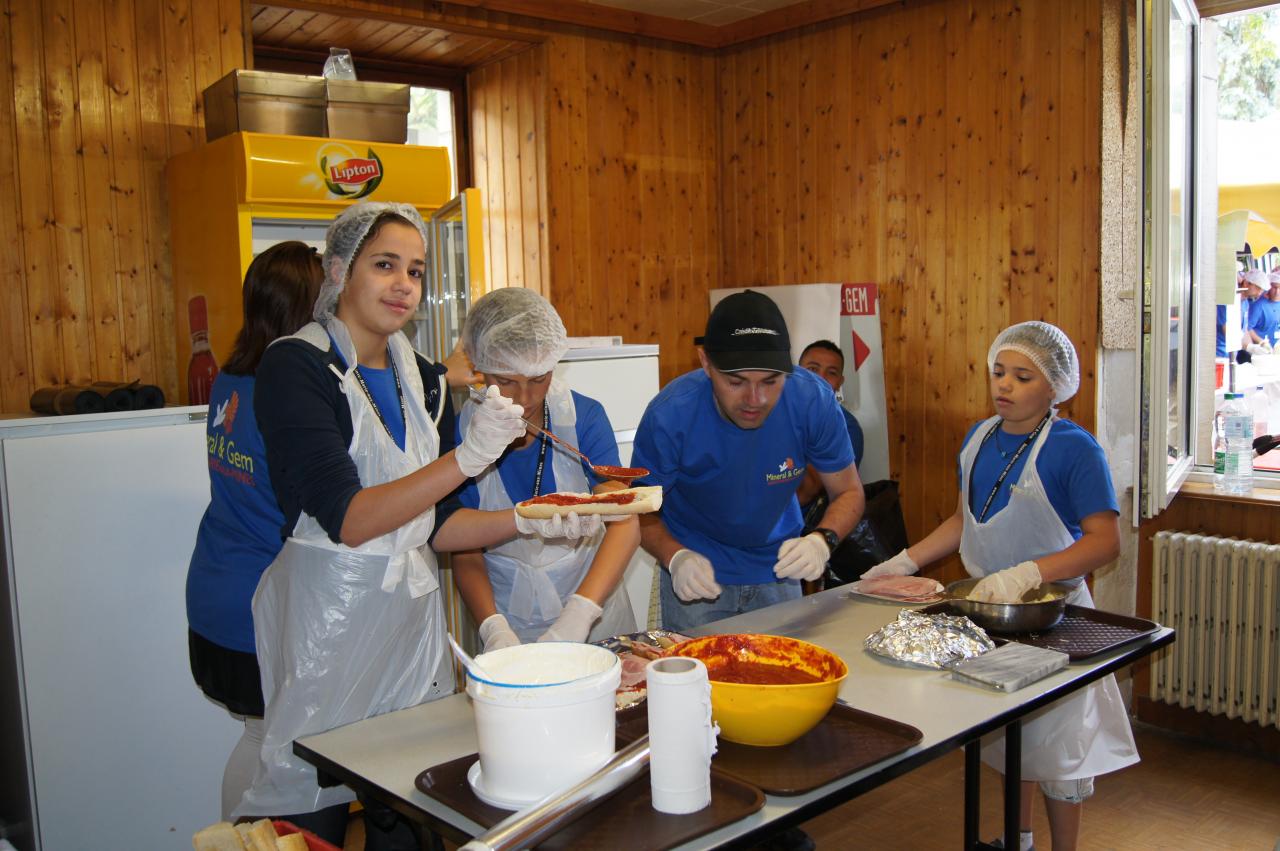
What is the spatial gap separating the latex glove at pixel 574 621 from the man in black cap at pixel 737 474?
0.35 m

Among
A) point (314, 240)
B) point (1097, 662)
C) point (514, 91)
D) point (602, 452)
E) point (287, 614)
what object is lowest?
point (1097, 662)

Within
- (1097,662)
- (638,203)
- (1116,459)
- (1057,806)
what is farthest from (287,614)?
(638,203)

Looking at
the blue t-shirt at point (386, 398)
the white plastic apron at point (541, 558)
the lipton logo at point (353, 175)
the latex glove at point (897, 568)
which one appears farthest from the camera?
the lipton logo at point (353, 175)

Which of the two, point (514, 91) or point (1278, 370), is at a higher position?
point (514, 91)

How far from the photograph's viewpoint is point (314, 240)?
4000mm

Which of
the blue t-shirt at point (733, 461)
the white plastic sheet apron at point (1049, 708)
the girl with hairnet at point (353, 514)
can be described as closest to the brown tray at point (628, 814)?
the girl with hairnet at point (353, 514)

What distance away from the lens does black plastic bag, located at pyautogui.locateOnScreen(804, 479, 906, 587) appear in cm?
427

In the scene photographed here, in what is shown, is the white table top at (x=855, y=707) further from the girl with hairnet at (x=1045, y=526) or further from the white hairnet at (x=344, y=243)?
the white hairnet at (x=344, y=243)

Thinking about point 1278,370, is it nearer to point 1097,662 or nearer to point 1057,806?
point 1057,806

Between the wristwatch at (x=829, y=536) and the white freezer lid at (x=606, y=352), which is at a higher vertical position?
the white freezer lid at (x=606, y=352)

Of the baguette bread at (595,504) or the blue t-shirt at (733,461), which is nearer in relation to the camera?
the baguette bread at (595,504)

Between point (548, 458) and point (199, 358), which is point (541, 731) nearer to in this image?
point (548, 458)

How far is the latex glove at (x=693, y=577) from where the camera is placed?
2.49 metres

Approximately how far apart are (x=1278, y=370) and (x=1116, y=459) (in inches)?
28.9
